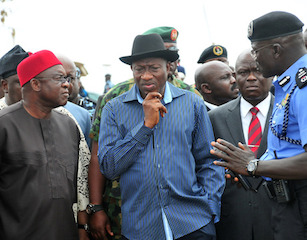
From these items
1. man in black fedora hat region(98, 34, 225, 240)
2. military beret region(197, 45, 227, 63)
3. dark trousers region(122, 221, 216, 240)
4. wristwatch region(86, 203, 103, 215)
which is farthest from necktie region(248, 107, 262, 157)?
military beret region(197, 45, 227, 63)

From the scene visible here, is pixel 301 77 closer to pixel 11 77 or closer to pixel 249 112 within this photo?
pixel 249 112

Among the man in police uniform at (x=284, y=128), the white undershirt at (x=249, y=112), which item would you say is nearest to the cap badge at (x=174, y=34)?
the white undershirt at (x=249, y=112)

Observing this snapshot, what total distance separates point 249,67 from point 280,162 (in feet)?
5.09

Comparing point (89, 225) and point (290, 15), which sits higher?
point (290, 15)

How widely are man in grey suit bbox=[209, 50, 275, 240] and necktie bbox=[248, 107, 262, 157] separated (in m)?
0.03

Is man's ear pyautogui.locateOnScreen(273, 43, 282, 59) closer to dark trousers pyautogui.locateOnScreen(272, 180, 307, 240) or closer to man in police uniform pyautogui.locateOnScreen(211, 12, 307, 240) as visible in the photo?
man in police uniform pyautogui.locateOnScreen(211, 12, 307, 240)

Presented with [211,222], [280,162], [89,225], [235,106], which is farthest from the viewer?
[235,106]

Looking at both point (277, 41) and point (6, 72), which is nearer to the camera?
point (277, 41)

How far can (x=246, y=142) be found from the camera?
12.7 ft

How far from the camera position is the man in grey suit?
3.65m

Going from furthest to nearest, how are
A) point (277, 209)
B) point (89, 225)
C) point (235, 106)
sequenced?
1. point (235, 106)
2. point (89, 225)
3. point (277, 209)

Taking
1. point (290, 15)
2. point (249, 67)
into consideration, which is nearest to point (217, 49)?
point (249, 67)

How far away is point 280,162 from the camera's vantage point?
2.85 m

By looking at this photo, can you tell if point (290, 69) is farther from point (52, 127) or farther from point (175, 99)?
point (52, 127)
